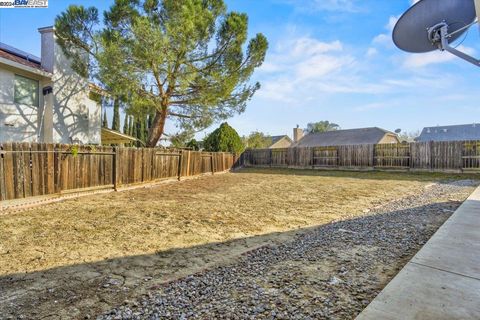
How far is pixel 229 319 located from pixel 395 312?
1172 millimetres

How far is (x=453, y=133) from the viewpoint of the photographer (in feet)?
107

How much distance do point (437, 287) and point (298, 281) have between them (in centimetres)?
114

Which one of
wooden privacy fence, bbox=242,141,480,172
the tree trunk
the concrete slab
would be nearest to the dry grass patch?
the concrete slab

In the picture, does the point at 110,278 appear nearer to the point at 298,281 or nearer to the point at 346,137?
the point at 298,281

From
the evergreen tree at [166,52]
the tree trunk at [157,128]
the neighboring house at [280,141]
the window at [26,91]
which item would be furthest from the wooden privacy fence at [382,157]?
the neighboring house at [280,141]

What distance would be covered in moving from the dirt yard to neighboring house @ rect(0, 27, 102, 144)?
222 inches

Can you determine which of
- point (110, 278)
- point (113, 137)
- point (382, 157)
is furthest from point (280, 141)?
point (110, 278)

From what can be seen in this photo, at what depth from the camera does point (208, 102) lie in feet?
40.9

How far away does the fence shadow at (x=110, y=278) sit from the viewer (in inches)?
88.7

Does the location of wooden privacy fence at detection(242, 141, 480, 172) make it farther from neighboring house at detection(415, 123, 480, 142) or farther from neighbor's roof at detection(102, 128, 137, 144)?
neighboring house at detection(415, 123, 480, 142)

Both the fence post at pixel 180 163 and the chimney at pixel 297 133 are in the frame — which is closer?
the fence post at pixel 180 163

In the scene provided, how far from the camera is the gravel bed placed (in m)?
2.07

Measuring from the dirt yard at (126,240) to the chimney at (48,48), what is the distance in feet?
24.6

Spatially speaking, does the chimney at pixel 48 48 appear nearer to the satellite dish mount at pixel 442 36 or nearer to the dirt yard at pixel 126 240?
the dirt yard at pixel 126 240
